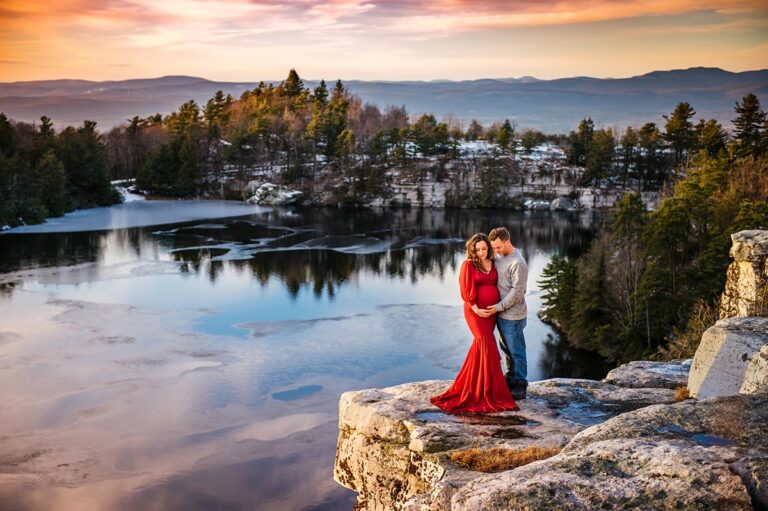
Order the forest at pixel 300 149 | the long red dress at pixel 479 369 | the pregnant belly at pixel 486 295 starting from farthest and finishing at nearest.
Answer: the forest at pixel 300 149, the pregnant belly at pixel 486 295, the long red dress at pixel 479 369

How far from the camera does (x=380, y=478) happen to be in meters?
8.37

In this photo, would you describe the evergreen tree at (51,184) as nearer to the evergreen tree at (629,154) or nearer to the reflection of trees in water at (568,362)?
the reflection of trees in water at (568,362)

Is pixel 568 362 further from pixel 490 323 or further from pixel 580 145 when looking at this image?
pixel 580 145

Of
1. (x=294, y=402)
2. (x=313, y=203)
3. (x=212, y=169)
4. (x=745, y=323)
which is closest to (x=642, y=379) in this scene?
(x=745, y=323)

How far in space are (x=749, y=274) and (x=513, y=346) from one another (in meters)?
7.19

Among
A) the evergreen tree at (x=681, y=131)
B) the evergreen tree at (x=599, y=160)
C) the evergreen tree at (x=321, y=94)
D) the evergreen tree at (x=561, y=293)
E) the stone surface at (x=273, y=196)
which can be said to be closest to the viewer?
the evergreen tree at (x=561, y=293)

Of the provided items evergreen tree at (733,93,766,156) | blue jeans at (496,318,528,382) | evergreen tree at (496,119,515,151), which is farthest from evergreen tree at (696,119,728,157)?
blue jeans at (496,318,528,382)

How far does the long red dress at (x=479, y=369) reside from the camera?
8.75 metres

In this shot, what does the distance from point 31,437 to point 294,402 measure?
266 inches

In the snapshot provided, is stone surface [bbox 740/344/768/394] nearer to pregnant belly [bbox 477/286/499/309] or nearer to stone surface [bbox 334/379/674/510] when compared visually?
stone surface [bbox 334/379/674/510]

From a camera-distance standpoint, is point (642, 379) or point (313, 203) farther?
point (313, 203)

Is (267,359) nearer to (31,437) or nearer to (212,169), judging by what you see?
(31,437)

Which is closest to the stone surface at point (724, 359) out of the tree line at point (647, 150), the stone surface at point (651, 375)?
the stone surface at point (651, 375)

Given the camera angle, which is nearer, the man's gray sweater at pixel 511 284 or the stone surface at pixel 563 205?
the man's gray sweater at pixel 511 284
